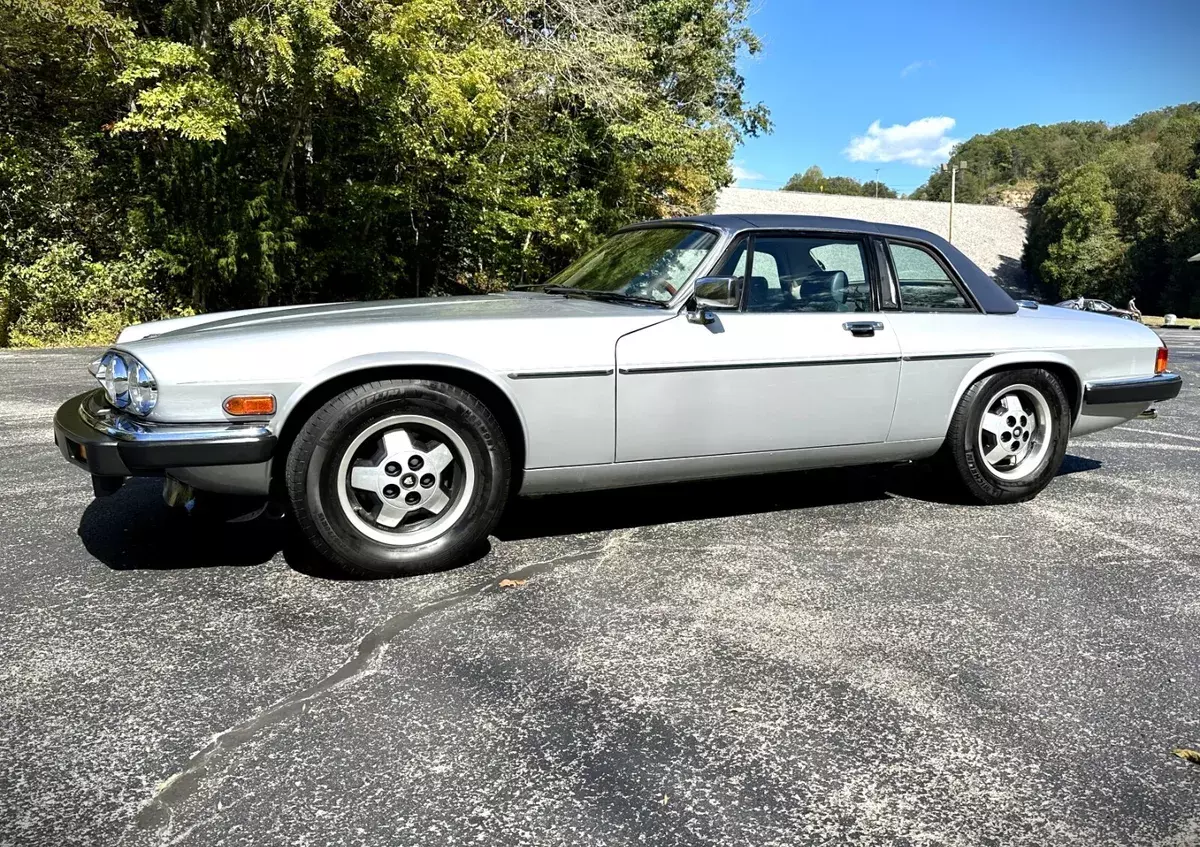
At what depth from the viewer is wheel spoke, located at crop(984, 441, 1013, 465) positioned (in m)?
4.56

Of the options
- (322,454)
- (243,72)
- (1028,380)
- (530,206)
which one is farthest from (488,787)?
(530,206)

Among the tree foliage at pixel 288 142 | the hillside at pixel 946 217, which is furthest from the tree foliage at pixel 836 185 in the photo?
the tree foliage at pixel 288 142

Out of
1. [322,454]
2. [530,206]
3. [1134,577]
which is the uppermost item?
[530,206]

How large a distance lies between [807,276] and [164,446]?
2889 mm

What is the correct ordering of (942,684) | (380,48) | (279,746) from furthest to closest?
(380,48)
(942,684)
(279,746)

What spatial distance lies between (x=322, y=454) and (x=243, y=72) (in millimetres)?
12990

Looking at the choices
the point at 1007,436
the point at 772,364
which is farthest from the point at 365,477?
the point at 1007,436

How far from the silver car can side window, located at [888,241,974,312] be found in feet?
0.04

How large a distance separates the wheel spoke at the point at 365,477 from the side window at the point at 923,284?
2.70 m

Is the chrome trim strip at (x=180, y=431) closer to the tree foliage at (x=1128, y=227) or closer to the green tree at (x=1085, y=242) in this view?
the tree foliage at (x=1128, y=227)

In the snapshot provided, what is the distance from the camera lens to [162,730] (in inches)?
88.4

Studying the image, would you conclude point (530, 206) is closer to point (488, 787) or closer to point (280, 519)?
point (280, 519)

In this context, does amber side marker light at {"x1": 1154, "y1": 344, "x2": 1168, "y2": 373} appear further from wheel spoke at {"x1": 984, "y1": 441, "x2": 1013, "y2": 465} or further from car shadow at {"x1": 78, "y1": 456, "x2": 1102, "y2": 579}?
wheel spoke at {"x1": 984, "y1": 441, "x2": 1013, "y2": 465}

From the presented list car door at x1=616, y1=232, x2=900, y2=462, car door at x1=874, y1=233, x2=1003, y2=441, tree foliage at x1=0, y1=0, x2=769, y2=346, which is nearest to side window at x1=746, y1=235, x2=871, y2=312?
car door at x1=616, y1=232, x2=900, y2=462
